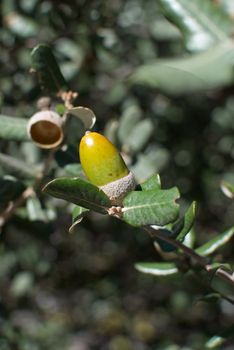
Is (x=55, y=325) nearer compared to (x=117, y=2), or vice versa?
(x=117, y=2)

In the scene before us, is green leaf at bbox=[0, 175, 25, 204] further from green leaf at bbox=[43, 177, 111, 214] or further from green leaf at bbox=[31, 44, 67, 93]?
green leaf at bbox=[43, 177, 111, 214]

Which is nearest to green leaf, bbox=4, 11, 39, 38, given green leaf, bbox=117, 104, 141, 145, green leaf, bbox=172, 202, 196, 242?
green leaf, bbox=117, 104, 141, 145

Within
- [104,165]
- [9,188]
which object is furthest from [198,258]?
[9,188]

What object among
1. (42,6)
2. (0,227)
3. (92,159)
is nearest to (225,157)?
(42,6)

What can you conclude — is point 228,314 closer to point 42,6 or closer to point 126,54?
point 126,54

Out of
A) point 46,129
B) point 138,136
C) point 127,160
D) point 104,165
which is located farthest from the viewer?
point 138,136

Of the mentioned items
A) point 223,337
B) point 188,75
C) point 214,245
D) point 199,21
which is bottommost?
point 223,337

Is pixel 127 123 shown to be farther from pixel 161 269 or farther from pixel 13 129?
pixel 161 269
